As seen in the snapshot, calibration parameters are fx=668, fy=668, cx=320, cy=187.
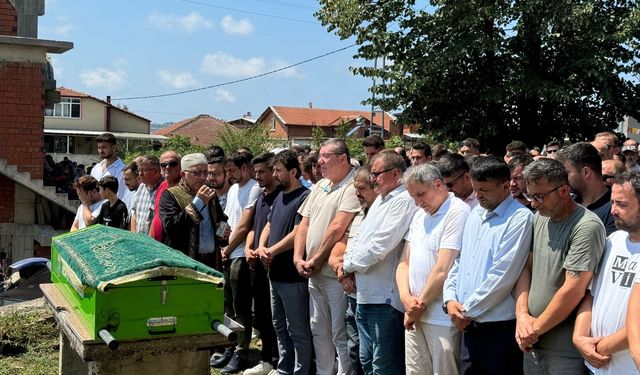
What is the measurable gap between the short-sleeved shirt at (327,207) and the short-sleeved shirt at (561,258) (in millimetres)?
1874

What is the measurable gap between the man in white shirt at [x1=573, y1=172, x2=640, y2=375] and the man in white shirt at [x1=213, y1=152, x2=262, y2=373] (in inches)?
150

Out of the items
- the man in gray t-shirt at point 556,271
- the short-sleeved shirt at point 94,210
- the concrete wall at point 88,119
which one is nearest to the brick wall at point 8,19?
A: the short-sleeved shirt at point 94,210

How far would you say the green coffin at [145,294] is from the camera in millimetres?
3908

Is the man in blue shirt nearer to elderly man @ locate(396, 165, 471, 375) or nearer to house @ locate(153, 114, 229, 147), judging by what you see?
elderly man @ locate(396, 165, 471, 375)

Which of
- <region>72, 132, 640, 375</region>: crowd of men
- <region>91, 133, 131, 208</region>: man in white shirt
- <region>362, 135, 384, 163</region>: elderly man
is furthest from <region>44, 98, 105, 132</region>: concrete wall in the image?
<region>362, 135, 384, 163</region>: elderly man

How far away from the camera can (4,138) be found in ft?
41.7

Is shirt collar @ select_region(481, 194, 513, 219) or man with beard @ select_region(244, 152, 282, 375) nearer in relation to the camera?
shirt collar @ select_region(481, 194, 513, 219)

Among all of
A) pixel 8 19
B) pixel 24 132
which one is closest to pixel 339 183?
pixel 24 132

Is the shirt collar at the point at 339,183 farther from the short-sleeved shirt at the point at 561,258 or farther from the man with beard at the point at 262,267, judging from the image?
the short-sleeved shirt at the point at 561,258

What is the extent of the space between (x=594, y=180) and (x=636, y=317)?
1211 millimetres

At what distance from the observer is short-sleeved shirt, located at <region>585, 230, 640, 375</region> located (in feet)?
10.6

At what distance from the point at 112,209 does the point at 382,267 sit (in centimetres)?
351

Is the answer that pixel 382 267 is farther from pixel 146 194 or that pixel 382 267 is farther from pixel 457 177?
pixel 146 194

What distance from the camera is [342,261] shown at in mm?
5188
